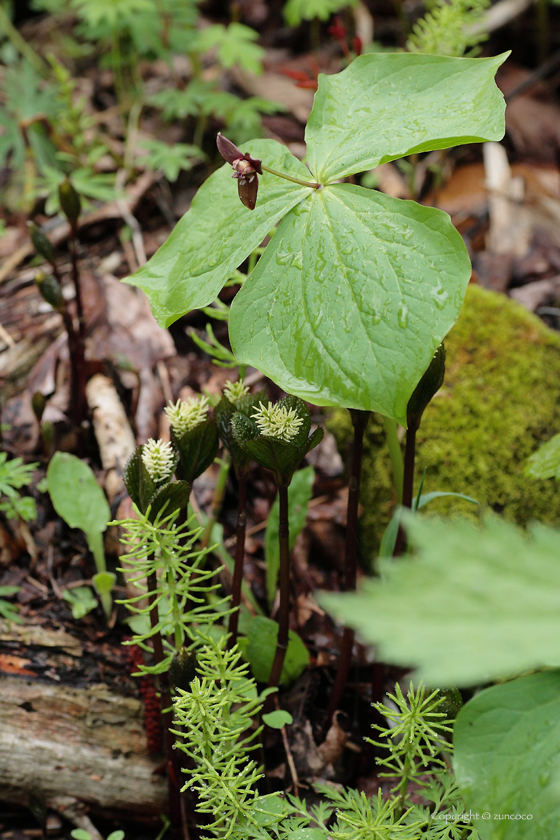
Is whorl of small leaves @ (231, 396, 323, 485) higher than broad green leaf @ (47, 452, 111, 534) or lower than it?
higher

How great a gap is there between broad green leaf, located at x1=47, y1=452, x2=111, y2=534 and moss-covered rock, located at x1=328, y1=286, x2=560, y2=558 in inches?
35.5

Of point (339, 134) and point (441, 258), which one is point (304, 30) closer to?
point (339, 134)

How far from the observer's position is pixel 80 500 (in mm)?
1864

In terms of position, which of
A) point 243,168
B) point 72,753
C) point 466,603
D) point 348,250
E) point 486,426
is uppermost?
point 243,168

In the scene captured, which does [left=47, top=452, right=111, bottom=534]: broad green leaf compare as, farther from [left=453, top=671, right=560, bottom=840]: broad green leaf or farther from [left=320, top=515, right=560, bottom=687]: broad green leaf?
[left=320, top=515, right=560, bottom=687]: broad green leaf

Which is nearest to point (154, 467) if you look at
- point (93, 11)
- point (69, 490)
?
point (69, 490)

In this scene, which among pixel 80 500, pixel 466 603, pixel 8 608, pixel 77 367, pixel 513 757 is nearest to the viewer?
pixel 466 603

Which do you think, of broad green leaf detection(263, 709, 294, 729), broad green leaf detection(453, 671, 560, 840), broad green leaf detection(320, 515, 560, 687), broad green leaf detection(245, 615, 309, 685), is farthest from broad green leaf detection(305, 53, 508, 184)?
broad green leaf detection(263, 709, 294, 729)

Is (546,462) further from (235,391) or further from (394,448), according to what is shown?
(235,391)

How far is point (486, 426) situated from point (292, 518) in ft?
2.77

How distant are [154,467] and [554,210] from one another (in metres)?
3.28

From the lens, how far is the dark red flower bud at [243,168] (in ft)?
3.66

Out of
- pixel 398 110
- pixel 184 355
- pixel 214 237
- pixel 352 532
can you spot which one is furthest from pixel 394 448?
pixel 184 355

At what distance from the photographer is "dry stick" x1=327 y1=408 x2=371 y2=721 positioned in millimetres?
1291
